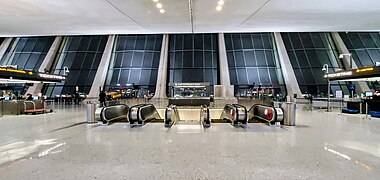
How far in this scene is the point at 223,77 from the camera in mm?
27984

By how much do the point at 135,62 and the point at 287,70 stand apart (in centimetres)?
1683

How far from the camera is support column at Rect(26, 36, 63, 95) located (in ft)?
92.0

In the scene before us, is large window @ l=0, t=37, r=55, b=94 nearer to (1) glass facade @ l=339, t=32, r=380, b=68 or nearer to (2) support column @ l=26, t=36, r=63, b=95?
(2) support column @ l=26, t=36, r=63, b=95

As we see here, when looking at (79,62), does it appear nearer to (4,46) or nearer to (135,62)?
(135,62)

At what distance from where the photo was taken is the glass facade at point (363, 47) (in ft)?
91.1

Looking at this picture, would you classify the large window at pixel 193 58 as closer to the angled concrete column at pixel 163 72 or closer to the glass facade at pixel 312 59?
the angled concrete column at pixel 163 72

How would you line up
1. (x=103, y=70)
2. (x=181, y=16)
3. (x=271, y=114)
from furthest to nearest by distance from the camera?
(x=103, y=70)
(x=271, y=114)
(x=181, y=16)

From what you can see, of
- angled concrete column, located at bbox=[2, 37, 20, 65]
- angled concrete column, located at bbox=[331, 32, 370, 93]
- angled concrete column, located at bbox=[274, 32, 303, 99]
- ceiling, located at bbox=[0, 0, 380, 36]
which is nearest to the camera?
ceiling, located at bbox=[0, 0, 380, 36]

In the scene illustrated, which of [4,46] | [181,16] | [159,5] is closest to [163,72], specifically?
[4,46]

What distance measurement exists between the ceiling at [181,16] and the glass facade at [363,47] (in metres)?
19.3

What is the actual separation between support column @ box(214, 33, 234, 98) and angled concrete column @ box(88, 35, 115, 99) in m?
12.4

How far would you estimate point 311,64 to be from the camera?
29.0 meters

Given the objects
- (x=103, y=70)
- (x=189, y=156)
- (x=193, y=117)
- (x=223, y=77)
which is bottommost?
(x=193, y=117)

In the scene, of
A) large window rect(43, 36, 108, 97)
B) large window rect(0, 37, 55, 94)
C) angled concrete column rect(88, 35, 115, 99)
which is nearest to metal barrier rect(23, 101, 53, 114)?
angled concrete column rect(88, 35, 115, 99)
